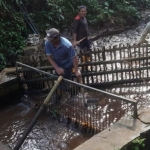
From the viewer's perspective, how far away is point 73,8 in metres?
13.7

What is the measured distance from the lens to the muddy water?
531cm

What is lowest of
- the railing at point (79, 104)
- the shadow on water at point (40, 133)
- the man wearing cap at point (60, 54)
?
the shadow on water at point (40, 133)

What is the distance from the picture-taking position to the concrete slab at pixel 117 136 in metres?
4.16

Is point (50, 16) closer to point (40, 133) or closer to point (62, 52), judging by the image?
point (62, 52)

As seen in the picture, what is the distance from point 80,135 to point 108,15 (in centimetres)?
944

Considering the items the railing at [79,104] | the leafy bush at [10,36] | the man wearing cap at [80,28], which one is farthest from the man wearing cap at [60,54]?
the leafy bush at [10,36]

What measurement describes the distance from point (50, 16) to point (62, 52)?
24.3 ft

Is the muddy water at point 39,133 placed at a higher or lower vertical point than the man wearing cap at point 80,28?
lower

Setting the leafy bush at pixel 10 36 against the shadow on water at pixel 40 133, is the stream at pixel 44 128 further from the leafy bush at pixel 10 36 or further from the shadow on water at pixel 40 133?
the leafy bush at pixel 10 36

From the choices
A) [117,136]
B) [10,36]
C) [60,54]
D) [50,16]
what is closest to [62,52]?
[60,54]

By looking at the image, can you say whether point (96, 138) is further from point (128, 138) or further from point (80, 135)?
point (80, 135)

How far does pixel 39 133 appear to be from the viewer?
18.7ft

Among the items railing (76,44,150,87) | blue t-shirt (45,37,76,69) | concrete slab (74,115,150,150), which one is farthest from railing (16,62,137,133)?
railing (76,44,150,87)

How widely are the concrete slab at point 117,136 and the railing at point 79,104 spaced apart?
0.72m
